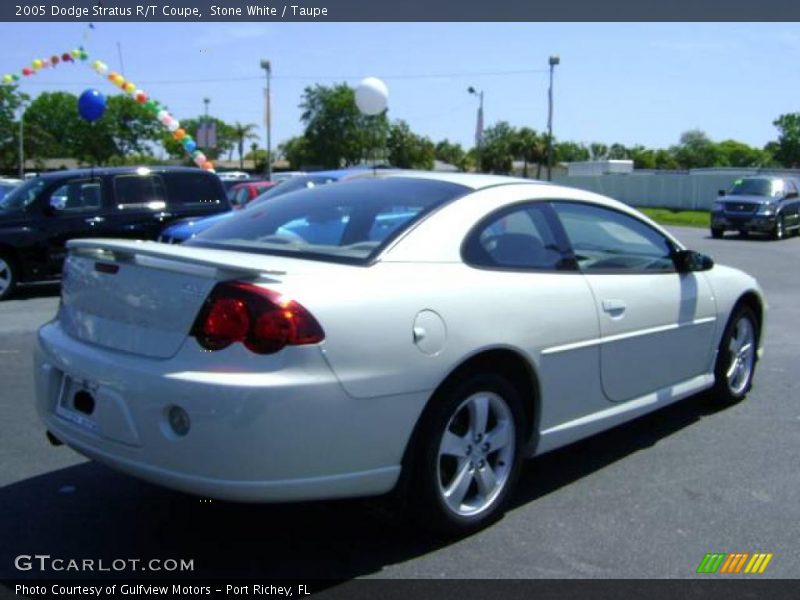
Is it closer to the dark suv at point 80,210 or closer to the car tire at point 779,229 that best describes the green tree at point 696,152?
the car tire at point 779,229

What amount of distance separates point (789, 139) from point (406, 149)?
53.5m

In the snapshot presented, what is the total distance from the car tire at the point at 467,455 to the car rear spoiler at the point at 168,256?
912mm

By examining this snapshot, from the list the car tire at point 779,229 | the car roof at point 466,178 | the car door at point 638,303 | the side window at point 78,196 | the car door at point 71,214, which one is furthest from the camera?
the car tire at point 779,229

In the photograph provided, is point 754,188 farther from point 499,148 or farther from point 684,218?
point 499,148

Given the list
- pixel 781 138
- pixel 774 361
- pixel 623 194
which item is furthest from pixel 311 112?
pixel 774 361

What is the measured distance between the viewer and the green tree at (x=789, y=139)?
93.6 metres

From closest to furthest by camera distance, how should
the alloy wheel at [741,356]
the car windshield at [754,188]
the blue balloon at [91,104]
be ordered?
1. the alloy wheel at [741,356]
2. the blue balloon at [91,104]
3. the car windshield at [754,188]

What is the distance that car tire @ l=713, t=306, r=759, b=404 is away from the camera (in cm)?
559

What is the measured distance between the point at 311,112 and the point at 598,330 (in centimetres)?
6622

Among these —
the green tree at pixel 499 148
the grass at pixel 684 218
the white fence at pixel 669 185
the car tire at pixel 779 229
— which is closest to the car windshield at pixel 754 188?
the car tire at pixel 779 229

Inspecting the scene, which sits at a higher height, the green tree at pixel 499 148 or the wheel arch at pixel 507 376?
the green tree at pixel 499 148

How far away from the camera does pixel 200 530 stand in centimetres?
374

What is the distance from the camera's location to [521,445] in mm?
3949

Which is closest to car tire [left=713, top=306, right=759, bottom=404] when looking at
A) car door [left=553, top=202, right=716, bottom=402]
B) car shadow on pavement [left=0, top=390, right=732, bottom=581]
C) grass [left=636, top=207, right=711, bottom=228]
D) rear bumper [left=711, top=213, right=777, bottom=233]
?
car door [left=553, top=202, right=716, bottom=402]
